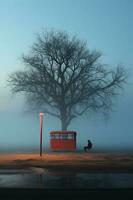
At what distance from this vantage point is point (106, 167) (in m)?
25.2

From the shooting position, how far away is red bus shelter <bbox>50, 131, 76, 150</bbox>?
144 feet

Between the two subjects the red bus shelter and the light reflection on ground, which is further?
the red bus shelter

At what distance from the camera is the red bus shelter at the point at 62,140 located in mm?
43969

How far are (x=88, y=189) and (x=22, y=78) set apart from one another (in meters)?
39.5

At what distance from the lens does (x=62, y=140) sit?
4409 cm

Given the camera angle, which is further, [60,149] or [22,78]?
[22,78]

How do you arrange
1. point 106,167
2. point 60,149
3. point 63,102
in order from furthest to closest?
point 63,102 → point 60,149 → point 106,167

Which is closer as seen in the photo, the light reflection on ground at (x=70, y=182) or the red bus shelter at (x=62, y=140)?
the light reflection on ground at (x=70, y=182)

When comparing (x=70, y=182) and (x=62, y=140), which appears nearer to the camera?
(x=70, y=182)

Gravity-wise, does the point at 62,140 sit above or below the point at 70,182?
above

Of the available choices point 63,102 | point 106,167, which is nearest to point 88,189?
point 106,167

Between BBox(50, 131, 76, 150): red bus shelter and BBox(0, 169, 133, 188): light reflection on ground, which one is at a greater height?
BBox(50, 131, 76, 150): red bus shelter

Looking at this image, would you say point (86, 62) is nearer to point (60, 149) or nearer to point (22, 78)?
point (22, 78)

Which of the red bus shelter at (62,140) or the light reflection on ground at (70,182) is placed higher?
the red bus shelter at (62,140)
